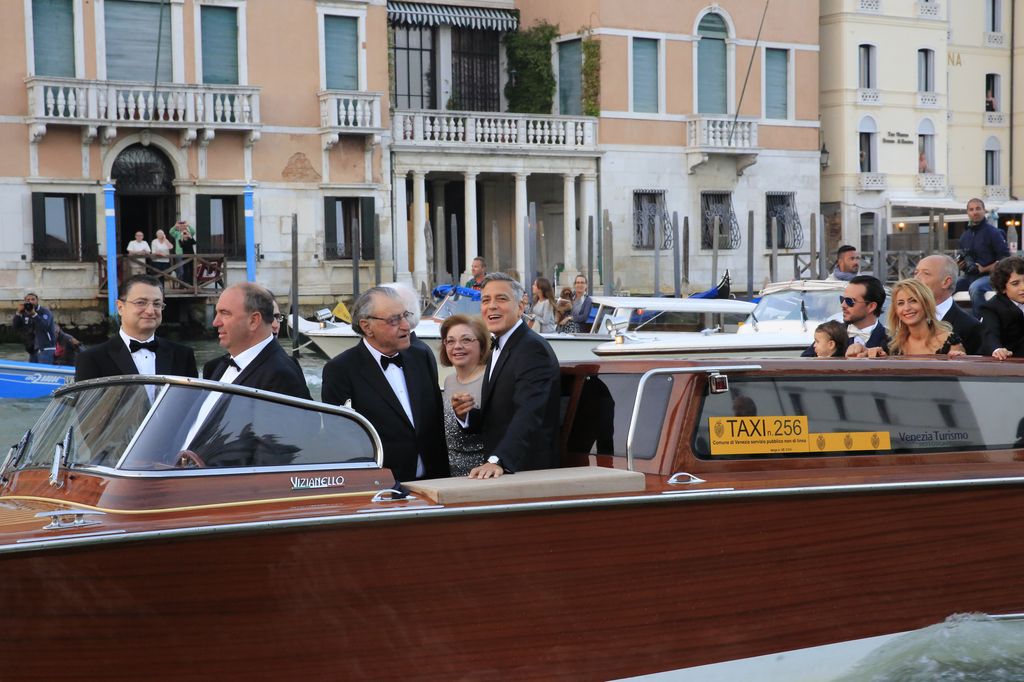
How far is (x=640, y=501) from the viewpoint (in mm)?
4414

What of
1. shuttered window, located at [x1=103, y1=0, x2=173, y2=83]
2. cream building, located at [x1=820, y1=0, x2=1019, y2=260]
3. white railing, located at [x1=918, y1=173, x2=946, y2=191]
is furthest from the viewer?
white railing, located at [x1=918, y1=173, x2=946, y2=191]

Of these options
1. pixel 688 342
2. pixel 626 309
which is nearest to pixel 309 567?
pixel 688 342

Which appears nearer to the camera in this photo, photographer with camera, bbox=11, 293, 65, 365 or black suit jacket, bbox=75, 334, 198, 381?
black suit jacket, bbox=75, 334, 198, 381

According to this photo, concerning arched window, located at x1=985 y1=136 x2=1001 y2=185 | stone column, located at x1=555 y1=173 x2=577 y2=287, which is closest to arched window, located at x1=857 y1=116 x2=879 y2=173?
arched window, located at x1=985 y1=136 x2=1001 y2=185

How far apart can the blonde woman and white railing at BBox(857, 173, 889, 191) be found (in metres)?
26.9

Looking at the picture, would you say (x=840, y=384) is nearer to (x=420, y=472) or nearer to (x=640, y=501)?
(x=640, y=501)

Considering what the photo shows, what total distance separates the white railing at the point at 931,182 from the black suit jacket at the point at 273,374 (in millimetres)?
30421

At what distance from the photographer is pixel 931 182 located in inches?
1314

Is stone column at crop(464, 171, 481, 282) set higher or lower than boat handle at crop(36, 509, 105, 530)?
higher

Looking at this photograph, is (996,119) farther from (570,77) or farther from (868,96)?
(570,77)

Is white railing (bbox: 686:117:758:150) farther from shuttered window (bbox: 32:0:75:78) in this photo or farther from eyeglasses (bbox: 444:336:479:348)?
eyeglasses (bbox: 444:336:479:348)

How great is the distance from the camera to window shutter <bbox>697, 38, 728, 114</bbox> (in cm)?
2950

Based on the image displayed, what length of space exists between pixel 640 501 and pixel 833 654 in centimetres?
105

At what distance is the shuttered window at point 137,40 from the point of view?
23.4 metres
